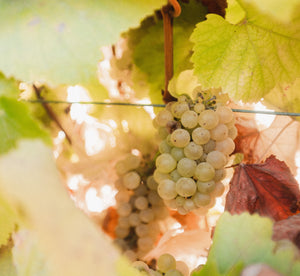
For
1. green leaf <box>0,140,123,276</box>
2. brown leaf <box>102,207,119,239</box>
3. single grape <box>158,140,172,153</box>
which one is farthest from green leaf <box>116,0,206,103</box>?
green leaf <box>0,140,123,276</box>

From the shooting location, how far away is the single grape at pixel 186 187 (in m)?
0.56

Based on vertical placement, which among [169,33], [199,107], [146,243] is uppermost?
[169,33]

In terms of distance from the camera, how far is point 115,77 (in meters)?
0.78

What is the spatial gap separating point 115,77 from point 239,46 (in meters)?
0.32

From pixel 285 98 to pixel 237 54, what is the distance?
16 centimetres

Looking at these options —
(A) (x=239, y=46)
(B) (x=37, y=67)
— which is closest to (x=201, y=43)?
(A) (x=239, y=46)

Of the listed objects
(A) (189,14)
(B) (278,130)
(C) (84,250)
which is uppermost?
(A) (189,14)

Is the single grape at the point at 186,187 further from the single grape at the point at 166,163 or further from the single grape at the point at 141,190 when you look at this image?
the single grape at the point at 141,190

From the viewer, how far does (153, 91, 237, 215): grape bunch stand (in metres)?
0.55

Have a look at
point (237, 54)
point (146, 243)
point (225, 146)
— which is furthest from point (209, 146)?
point (146, 243)

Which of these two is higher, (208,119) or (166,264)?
(208,119)

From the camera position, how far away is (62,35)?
347mm

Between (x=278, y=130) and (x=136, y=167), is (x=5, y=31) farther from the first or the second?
(x=278, y=130)

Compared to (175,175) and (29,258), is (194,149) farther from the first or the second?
(29,258)
